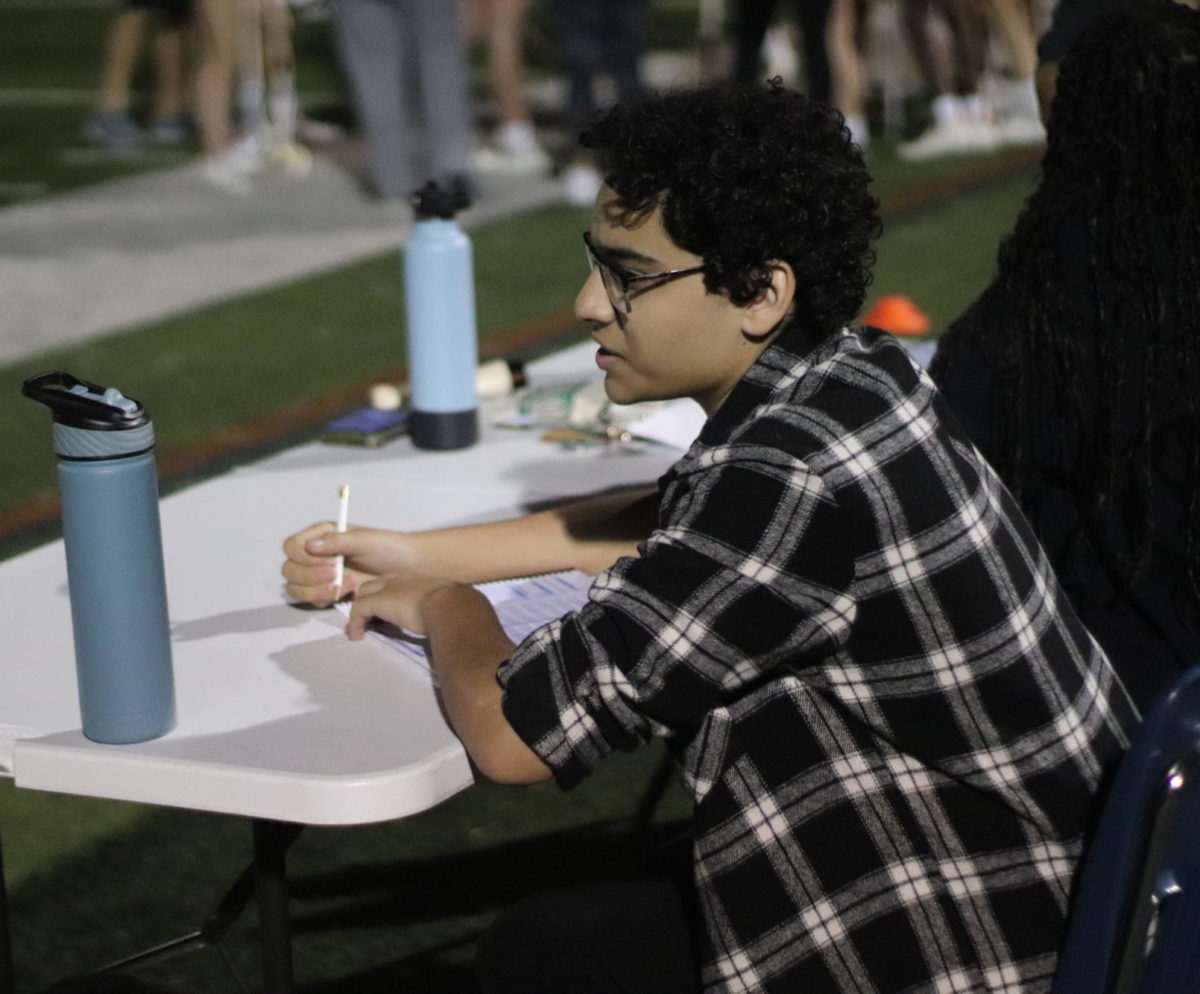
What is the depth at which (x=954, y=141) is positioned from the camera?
9.64 meters

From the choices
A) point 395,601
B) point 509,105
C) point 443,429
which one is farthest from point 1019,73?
point 395,601

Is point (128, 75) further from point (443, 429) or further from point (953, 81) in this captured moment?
point (443, 429)

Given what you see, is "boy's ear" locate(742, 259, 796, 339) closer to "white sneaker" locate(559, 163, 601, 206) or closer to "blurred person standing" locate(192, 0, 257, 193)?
"white sneaker" locate(559, 163, 601, 206)

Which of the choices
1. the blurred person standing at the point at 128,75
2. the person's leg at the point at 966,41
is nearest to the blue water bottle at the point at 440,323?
the blurred person standing at the point at 128,75

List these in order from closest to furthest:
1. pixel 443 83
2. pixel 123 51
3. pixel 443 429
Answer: pixel 443 429
pixel 443 83
pixel 123 51

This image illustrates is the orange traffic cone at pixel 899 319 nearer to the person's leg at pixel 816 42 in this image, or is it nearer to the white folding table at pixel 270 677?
the white folding table at pixel 270 677

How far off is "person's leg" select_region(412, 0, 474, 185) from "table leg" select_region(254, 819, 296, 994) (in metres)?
6.31

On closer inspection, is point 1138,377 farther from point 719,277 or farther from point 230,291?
point 230,291

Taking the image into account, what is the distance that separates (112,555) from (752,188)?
0.66 meters

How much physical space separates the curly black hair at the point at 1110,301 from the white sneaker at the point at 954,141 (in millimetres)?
7413

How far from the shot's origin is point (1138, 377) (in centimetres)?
212

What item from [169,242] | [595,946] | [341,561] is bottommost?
[169,242]

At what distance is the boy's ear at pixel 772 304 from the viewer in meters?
1.71

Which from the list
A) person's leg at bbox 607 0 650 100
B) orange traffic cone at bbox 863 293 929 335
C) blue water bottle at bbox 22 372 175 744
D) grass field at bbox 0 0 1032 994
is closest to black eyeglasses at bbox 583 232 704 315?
blue water bottle at bbox 22 372 175 744
